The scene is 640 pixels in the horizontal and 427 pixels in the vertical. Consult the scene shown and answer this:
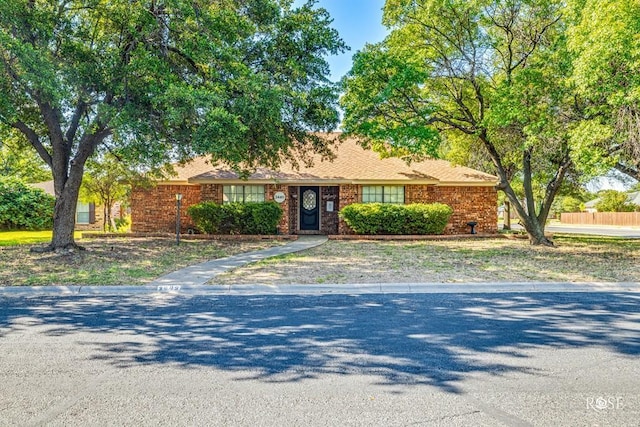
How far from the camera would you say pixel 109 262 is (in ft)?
37.2

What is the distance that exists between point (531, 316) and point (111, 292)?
7.43 meters

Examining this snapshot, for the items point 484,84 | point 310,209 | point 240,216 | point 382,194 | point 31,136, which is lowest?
point 240,216

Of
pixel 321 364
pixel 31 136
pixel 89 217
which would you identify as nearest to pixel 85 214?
pixel 89 217

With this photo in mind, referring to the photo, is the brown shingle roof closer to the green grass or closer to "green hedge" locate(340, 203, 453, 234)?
"green hedge" locate(340, 203, 453, 234)

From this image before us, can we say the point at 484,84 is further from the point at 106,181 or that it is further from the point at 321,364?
the point at 106,181

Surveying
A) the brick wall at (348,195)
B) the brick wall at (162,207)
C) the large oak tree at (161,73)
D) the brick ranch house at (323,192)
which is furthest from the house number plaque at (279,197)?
the large oak tree at (161,73)

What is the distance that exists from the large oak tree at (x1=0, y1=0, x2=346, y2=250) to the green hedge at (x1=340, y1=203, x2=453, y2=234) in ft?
19.8

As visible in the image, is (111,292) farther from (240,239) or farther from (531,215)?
(531,215)

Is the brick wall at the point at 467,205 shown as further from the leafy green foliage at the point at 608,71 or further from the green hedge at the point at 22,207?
the green hedge at the point at 22,207

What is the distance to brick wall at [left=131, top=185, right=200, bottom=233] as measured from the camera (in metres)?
19.8

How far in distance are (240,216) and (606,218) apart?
39.3 m

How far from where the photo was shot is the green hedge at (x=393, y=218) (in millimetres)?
18125

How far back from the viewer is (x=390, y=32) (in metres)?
14.8

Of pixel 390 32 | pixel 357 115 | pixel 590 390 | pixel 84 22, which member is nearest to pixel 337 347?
pixel 590 390
